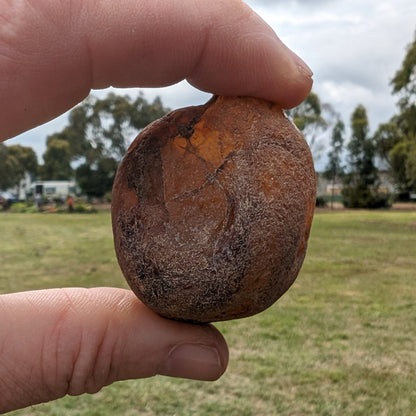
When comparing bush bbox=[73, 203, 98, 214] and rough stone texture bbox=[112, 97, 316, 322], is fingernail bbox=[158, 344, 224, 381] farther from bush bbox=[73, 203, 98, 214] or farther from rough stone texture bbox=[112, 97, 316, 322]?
bush bbox=[73, 203, 98, 214]

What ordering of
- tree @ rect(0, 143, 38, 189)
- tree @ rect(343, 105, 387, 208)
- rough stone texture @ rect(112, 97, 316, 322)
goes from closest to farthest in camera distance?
1. rough stone texture @ rect(112, 97, 316, 322)
2. tree @ rect(343, 105, 387, 208)
3. tree @ rect(0, 143, 38, 189)

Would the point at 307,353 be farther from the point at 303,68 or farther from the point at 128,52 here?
the point at 128,52

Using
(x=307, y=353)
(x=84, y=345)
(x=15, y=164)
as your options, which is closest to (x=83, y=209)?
(x=15, y=164)

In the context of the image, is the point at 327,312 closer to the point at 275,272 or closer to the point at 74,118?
the point at 275,272

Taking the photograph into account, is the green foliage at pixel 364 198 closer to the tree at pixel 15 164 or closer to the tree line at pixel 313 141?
the tree line at pixel 313 141

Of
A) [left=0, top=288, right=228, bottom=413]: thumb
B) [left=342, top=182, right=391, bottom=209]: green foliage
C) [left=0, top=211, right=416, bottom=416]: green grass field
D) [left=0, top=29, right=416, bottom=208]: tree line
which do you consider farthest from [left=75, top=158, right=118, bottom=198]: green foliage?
[left=0, top=288, right=228, bottom=413]: thumb

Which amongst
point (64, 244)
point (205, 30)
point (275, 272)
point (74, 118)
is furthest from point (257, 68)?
point (74, 118)
